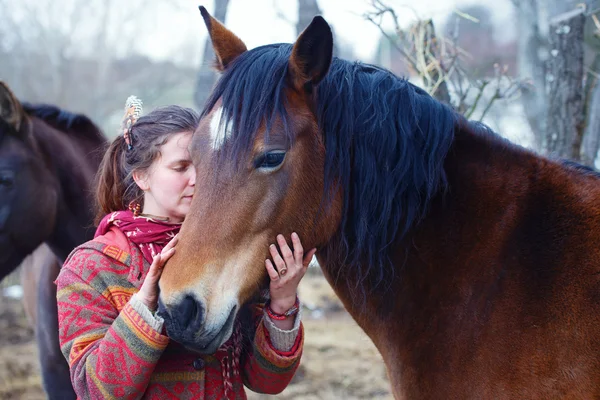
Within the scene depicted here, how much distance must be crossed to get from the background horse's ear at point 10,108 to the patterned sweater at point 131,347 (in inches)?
65.1

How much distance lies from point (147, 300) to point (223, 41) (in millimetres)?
965

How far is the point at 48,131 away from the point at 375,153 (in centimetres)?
239

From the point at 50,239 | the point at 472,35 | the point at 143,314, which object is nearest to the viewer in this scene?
the point at 143,314

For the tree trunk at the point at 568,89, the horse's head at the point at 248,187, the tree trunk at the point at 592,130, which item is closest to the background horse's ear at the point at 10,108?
the horse's head at the point at 248,187

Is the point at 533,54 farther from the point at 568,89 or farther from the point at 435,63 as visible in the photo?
the point at 435,63

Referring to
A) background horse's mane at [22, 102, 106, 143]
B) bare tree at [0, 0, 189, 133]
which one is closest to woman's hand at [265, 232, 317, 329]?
background horse's mane at [22, 102, 106, 143]

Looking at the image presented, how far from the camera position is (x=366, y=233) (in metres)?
1.94

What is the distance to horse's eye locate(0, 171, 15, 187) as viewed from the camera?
3.10 m

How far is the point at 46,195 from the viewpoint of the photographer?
321 cm

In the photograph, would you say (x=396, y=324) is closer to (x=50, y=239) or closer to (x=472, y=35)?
(x=50, y=239)

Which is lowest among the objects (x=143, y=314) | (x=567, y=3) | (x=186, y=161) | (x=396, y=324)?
(x=143, y=314)

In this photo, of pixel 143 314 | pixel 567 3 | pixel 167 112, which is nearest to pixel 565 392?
pixel 143 314

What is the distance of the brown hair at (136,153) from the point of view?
2078mm

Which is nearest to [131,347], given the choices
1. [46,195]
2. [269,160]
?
[269,160]
